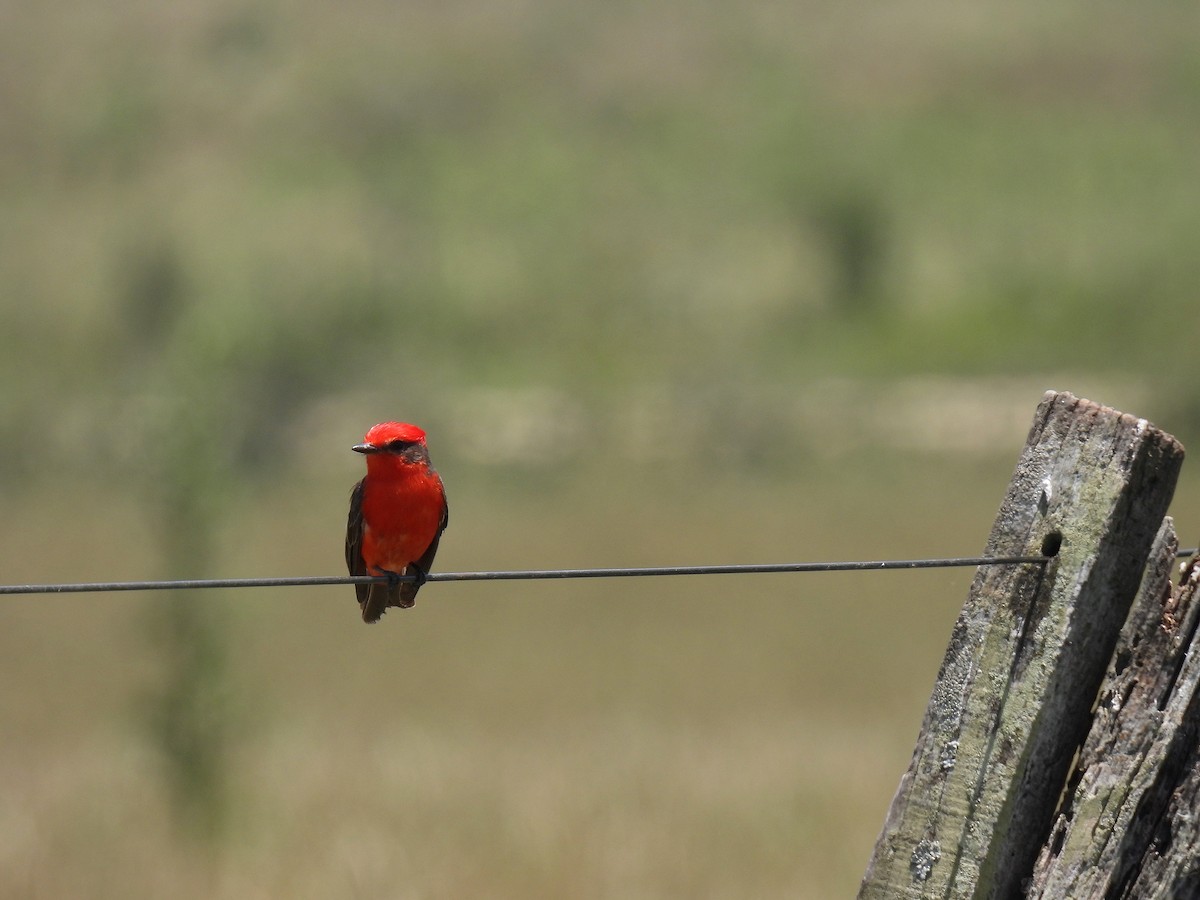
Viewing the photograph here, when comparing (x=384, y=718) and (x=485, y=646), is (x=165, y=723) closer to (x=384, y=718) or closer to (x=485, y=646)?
(x=384, y=718)

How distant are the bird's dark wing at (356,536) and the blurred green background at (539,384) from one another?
5.04ft

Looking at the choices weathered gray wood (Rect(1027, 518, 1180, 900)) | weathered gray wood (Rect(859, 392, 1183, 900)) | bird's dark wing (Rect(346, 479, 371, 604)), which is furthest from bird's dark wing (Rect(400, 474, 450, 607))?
weathered gray wood (Rect(1027, 518, 1180, 900))

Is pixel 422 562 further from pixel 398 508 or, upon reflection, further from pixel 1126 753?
pixel 1126 753

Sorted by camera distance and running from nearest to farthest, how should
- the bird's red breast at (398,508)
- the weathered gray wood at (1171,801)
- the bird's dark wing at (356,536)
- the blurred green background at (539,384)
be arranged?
the weathered gray wood at (1171,801)
the bird's red breast at (398,508)
the bird's dark wing at (356,536)
the blurred green background at (539,384)

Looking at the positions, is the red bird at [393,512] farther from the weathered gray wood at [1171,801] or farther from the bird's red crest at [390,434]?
the weathered gray wood at [1171,801]

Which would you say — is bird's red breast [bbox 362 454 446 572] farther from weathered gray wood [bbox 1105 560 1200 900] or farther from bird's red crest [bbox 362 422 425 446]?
weathered gray wood [bbox 1105 560 1200 900]

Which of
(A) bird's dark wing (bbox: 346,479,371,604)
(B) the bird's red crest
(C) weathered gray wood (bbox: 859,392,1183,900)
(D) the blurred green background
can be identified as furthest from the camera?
(D) the blurred green background

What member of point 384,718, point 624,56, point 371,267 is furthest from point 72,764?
point 624,56

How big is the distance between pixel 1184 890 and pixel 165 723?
8013 millimetres

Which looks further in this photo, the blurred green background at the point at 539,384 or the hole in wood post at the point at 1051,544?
the blurred green background at the point at 539,384

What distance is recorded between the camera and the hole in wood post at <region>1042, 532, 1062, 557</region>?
262cm

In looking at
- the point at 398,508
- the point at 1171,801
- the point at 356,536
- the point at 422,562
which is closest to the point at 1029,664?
the point at 1171,801

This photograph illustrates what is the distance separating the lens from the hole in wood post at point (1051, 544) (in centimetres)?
262

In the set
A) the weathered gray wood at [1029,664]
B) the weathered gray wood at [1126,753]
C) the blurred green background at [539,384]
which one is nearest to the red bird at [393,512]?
the blurred green background at [539,384]
